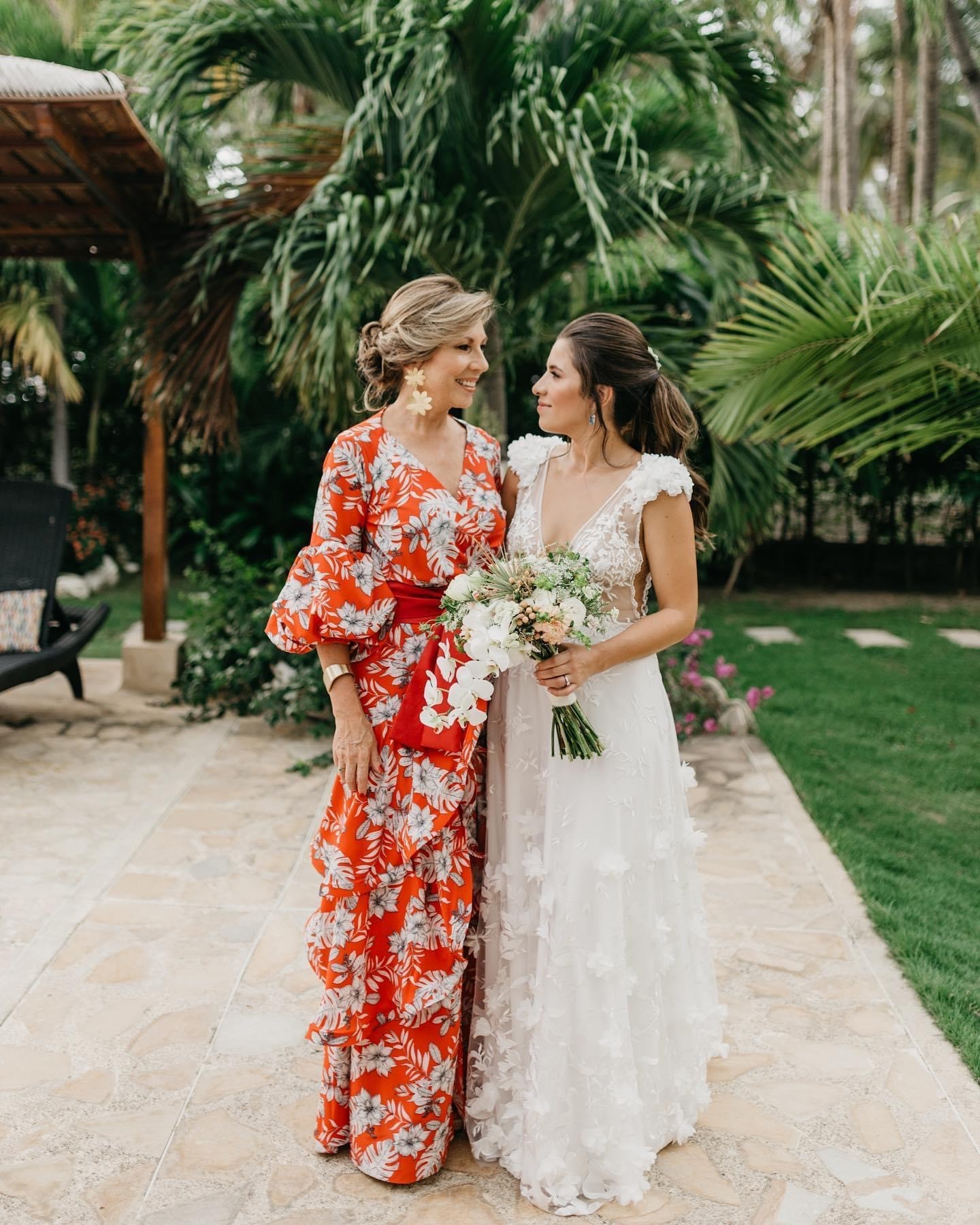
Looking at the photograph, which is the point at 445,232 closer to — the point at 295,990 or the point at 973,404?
the point at 973,404

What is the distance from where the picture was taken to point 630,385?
7.92ft

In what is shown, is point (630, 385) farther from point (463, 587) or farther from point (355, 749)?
point (355, 749)

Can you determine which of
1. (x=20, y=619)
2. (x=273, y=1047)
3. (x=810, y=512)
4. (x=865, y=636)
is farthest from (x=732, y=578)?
(x=273, y=1047)

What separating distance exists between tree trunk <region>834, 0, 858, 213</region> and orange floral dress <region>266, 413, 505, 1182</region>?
12634 mm

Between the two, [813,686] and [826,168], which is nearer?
[813,686]

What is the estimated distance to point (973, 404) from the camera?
4.85 meters

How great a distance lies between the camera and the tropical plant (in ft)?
14.4

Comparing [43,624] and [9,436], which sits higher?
[9,436]

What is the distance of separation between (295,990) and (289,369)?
315 centimetres

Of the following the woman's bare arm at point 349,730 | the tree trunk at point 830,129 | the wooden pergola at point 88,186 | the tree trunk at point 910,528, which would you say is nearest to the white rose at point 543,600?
the woman's bare arm at point 349,730

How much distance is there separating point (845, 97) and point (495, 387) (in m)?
10.6

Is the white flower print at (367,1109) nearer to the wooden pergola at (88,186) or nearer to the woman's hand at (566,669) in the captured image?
the woman's hand at (566,669)

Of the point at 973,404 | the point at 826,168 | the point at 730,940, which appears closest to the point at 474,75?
the point at 973,404

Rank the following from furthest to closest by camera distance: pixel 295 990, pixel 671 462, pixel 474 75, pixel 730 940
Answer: pixel 474 75 → pixel 730 940 → pixel 295 990 → pixel 671 462
